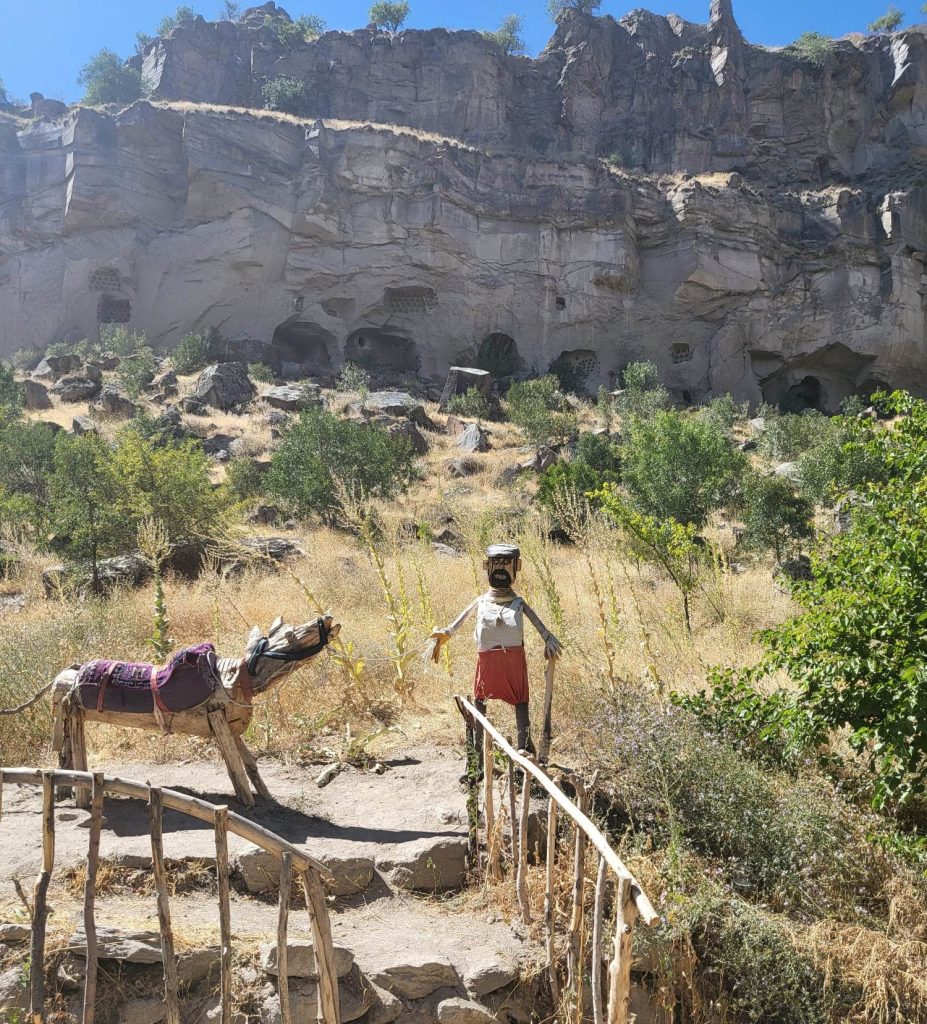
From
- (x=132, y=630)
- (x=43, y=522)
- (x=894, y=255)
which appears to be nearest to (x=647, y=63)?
(x=894, y=255)

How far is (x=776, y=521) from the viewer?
43.3ft

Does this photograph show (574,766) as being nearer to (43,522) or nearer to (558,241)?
(43,522)

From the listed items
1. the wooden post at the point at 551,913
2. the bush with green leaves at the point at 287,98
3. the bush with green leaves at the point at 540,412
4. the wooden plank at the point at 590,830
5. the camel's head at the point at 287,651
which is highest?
the bush with green leaves at the point at 287,98

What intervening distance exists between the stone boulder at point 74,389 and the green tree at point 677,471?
687 inches

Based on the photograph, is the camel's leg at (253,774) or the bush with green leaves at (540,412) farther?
the bush with green leaves at (540,412)

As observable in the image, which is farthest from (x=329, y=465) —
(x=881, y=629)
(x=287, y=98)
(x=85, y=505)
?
(x=287, y=98)

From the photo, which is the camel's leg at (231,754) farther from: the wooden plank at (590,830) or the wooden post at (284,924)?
the wooden post at (284,924)

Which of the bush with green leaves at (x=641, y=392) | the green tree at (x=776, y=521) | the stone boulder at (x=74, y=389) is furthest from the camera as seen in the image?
the bush with green leaves at (x=641, y=392)

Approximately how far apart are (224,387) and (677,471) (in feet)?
52.3

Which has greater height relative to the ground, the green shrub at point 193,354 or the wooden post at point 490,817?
the green shrub at point 193,354

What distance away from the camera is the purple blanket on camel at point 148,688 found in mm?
4152

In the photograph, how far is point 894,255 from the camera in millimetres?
29281

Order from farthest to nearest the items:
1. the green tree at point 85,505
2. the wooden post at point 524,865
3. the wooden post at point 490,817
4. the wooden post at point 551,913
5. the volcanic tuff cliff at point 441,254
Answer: the volcanic tuff cliff at point 441,254
the green tree at point 85,505
the wooden post at point 490,817
the wooden post at point 524,865
the wooden post at point 551,913

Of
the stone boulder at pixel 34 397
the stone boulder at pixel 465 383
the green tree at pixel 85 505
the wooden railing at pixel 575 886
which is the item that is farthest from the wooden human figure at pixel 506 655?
the stone boulder at pixel 465 383
